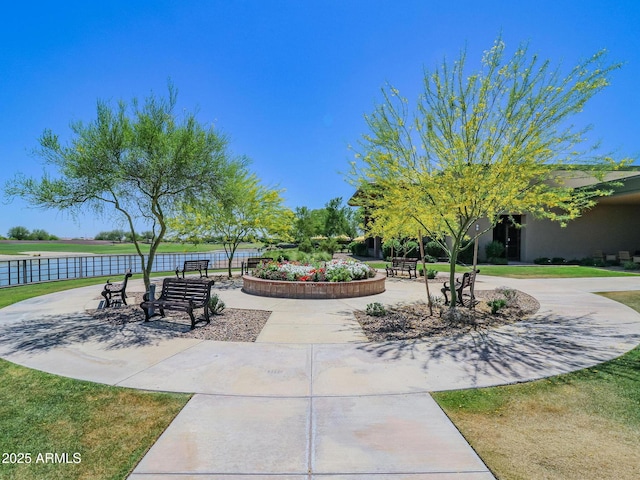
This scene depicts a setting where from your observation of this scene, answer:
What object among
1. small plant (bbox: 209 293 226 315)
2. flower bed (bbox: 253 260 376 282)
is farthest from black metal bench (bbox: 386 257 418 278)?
small plant (bbox: 209 293 226 315)

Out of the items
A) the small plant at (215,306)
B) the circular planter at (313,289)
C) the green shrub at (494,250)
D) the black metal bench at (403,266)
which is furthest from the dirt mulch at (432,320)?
the green shrub at (494,250)

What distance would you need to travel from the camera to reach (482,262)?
2656cm

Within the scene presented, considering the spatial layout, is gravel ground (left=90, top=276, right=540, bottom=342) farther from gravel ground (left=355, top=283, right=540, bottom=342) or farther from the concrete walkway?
the concrete walkway

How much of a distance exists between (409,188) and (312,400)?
5210 millimetres

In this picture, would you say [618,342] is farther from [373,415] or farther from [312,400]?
[312,400]

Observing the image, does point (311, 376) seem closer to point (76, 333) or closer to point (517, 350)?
point (517, 350)

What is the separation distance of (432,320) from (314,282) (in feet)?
13.8

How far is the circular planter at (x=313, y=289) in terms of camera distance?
11078 millimetres

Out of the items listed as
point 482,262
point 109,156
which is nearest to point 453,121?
point 109,156

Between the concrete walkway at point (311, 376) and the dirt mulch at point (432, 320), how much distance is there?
0.37 metres

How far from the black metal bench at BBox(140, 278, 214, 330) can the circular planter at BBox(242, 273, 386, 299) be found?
3425 millimetres

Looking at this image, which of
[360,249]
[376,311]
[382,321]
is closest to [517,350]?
[382,321]

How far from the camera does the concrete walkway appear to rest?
2994mm

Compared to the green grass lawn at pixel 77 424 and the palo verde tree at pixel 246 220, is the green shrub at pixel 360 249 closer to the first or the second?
the palo verde tree at pixel 246 220
